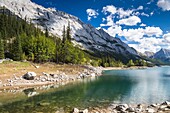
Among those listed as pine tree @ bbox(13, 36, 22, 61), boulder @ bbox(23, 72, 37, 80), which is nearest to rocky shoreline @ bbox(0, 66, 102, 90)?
boulder @ bbox(23, 72, 37, 80)

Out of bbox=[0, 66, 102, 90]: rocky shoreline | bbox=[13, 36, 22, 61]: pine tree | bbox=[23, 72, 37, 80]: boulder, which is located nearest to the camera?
bbox=[0, 66, 102, 90]: rocky shoreline

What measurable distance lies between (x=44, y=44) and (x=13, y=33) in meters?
45.9

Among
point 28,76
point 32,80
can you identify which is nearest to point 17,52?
point 28,76

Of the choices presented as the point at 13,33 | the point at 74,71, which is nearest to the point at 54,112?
the point at 74,71

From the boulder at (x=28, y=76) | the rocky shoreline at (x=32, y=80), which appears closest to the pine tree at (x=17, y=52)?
the rocky shoreline at (x=32, y=80)

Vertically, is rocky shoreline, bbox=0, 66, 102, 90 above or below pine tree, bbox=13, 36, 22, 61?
below

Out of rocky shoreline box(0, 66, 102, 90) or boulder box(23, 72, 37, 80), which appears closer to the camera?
rocky shoreline box(0, 66, 102, 90)

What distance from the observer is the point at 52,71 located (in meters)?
100

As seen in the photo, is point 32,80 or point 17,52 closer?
point 32,80

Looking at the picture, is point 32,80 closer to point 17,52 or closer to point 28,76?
point 28,76

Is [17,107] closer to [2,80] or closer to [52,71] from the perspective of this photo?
[2,80]

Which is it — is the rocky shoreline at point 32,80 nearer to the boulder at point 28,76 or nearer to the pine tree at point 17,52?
the boulder at point 28,76

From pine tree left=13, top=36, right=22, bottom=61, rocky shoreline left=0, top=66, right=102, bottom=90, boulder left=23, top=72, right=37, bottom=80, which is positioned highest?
pine tree left=13, top=36, right=22, bottom=61

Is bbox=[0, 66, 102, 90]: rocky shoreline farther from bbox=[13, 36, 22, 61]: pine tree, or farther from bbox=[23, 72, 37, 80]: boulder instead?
bbox=[13, 36, 22, 61]: pine tree
